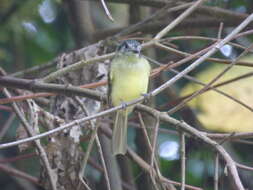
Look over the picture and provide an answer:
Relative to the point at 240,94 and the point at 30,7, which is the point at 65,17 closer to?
the point at 30,7

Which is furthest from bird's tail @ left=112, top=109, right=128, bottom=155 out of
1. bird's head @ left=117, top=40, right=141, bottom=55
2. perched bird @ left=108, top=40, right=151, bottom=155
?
bird's head @ left=117, top=40, right=141, bottom=55

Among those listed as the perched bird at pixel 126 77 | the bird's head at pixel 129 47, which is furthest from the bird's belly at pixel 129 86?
the bird's head at pixel 129 47

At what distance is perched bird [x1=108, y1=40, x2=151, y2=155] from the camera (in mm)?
3121

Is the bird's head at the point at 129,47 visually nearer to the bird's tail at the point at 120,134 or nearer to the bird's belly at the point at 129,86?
the bird's belly at the point at 129,86

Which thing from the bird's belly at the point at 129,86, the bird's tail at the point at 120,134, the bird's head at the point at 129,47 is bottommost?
the bird's tail at the point at 120,134

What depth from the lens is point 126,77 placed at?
3209 mm

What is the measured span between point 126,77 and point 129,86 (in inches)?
2.7

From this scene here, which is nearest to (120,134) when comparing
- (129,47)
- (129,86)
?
(129,86)

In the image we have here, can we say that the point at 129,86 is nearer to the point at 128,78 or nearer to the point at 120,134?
the point at 128,78

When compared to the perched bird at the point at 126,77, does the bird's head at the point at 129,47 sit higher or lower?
higher

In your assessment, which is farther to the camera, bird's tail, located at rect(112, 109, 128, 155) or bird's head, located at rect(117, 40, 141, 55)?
bird's head, located at rect(117, 40, 141, 55)

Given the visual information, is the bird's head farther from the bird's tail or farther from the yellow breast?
the bird's tail

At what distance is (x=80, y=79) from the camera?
326 centimetres

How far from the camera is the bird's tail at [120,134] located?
291cm
